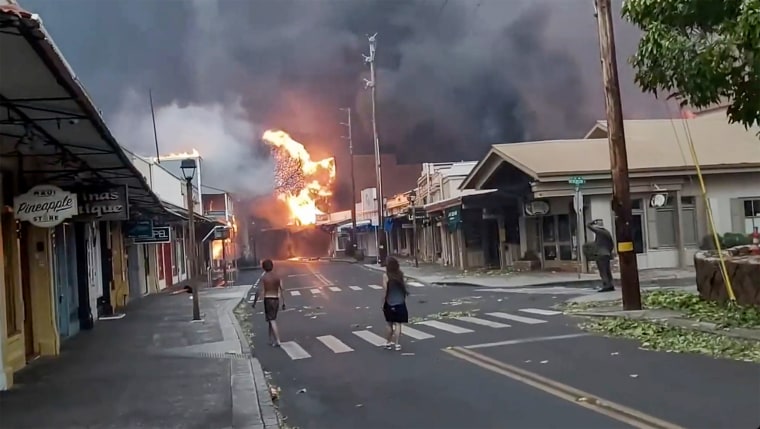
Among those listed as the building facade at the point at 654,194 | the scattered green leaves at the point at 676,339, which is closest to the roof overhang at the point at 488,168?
the building facade at the point at 654,194

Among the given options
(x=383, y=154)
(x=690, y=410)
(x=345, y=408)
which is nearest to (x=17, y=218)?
(x=345, y=408)

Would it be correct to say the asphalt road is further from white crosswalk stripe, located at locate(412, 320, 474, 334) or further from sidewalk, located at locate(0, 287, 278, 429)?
sidewalk, located at locate(0, 287, 278, 429)

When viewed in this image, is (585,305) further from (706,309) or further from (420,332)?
(420,332)

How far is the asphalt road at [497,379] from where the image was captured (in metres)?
8.01

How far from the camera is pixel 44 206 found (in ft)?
40.3

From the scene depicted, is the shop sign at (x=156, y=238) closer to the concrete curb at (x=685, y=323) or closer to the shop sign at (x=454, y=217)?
the concrete curb at (x=685, y=323)

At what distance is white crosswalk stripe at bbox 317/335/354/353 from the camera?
1404cm

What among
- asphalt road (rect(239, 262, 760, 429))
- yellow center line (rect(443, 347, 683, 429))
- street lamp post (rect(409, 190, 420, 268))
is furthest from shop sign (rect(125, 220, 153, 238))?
street lamp post (rect(409, 190, 420, 268))

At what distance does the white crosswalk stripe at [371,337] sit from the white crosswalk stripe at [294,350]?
1256 mm

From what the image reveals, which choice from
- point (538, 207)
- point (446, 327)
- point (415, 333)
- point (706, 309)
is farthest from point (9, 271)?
point (538, 207)

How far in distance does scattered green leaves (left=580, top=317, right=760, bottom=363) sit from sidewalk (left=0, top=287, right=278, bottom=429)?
590cm

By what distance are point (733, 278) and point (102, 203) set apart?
37.8ft

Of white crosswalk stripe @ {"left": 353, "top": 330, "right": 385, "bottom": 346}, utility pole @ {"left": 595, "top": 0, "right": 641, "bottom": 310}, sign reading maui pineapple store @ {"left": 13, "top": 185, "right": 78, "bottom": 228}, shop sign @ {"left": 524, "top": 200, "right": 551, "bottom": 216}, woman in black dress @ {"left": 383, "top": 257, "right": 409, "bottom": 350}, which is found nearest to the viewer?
sign reading maui pineapple store @ {"left": 13, "top": 185, "right": 78, "bottom": 228}

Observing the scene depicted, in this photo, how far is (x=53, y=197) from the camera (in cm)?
1233
